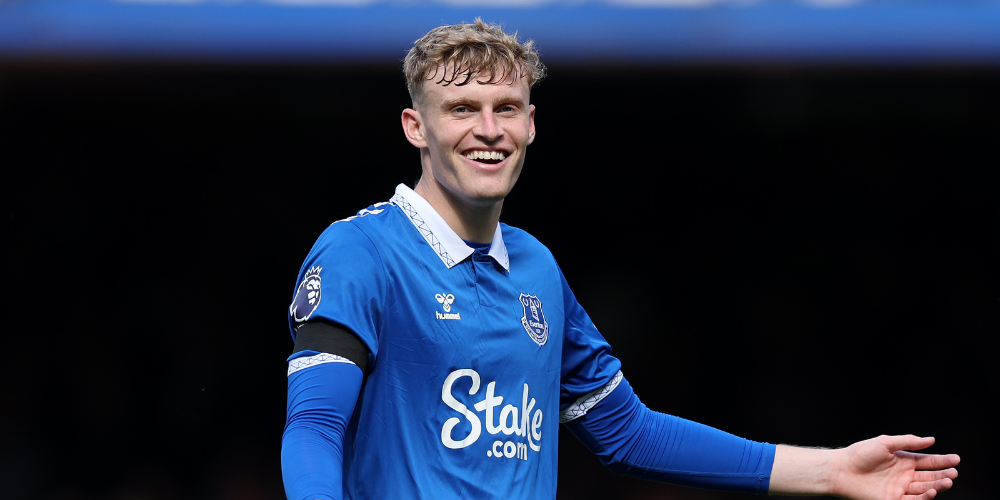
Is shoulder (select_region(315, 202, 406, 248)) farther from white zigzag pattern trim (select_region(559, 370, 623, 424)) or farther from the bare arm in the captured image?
the bare arm

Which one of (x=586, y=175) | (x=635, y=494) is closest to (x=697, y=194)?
(x=586, y=175)

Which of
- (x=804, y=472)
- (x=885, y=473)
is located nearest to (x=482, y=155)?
(x=804, y=472)

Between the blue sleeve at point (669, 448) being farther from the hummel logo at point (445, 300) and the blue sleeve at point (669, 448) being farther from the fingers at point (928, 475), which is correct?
the hummel logo at point (445, 300)

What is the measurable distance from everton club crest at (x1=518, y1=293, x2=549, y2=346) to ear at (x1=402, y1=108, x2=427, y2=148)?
0.43 meters

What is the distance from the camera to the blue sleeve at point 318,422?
170 centimetres

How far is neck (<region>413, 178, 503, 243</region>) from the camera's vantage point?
2.22 metres

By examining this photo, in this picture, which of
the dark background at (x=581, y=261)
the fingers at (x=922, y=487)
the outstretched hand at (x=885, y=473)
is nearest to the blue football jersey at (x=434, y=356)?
the outstretched hand at (x=885, y=473)

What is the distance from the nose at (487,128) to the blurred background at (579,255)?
3811mm

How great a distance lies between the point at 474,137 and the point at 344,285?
18.7 inches

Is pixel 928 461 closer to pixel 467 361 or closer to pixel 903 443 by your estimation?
pixel 903 443

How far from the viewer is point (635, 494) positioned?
22.2ft

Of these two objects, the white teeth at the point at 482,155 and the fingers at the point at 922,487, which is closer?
the white teeth at the point at 482,155

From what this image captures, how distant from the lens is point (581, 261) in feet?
22.7

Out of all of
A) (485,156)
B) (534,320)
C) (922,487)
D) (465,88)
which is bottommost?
(922,487)
